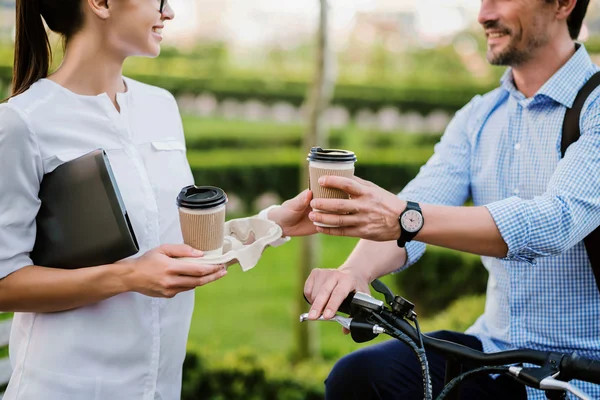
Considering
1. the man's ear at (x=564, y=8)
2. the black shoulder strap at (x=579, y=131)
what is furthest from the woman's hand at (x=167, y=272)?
the man's ear at (x=564, y=8)

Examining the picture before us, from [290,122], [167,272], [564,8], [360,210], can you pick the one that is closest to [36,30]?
[167,272]

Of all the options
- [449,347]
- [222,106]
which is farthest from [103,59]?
[222,106]

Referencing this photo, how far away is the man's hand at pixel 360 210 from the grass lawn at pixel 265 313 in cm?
264

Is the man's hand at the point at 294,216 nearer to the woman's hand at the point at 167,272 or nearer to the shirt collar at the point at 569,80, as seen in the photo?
the woman's hand at the point at 167,272

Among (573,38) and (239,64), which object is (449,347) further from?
(239,64)

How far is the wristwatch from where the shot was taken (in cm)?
186

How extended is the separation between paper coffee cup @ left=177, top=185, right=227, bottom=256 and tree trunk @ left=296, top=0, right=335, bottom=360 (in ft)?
9.33

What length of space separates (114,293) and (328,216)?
63 cm

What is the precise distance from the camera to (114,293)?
180 centimetres

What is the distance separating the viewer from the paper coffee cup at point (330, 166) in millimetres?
1765

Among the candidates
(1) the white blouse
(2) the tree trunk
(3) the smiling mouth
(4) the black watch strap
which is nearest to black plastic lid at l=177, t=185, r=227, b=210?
(1) the white blouse

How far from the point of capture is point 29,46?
6.54ft

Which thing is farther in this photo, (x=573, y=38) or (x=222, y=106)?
(x=222, y=106)

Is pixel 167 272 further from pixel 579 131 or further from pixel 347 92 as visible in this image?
pixel 347 92
